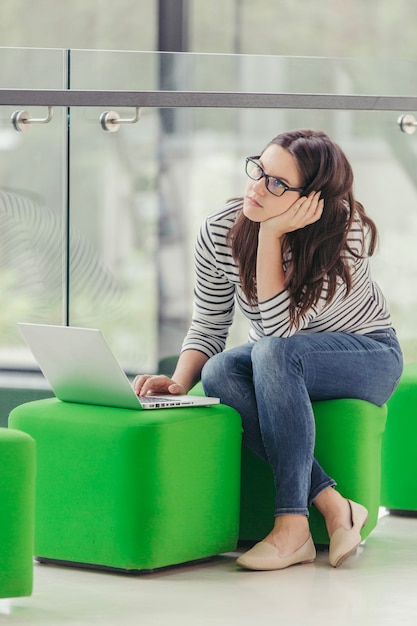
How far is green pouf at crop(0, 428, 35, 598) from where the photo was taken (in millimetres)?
2225

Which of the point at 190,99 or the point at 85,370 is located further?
the point at 190,99

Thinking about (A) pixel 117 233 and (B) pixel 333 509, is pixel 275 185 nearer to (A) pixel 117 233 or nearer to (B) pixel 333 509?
(B) pixel 333 509

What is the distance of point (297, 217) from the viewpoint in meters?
2.69

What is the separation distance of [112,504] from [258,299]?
537 millimetres

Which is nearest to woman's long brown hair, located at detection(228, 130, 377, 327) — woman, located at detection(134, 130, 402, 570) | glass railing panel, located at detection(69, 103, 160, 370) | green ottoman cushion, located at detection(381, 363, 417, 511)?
woman, located at detection(134, 130, 402, 570)

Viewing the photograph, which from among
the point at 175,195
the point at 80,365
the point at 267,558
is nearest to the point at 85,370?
the point at 80,365

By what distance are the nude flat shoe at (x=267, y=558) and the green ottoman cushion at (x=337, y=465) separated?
→ 0.16 metres

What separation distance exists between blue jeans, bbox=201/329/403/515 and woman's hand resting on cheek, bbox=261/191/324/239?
9.1 inches

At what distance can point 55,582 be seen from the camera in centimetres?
252

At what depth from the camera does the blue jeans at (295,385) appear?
2666 mm

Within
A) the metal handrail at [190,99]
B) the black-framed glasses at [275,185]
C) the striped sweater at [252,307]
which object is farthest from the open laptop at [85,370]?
the metal handrail at [190,99]

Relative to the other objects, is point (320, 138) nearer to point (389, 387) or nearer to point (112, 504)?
point (389, 387)

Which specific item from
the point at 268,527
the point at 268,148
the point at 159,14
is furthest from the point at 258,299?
the point at 159,14

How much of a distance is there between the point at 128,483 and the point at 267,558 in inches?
13.4
